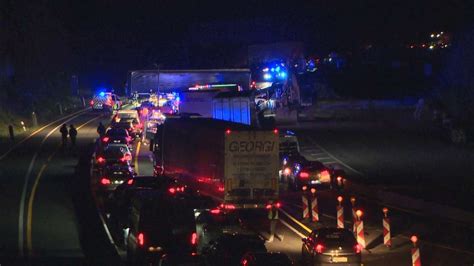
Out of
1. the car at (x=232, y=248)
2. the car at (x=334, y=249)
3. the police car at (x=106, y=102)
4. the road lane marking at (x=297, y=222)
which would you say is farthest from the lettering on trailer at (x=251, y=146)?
the police car at (x=106, y=102)

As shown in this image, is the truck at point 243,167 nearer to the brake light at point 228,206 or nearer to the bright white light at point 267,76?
the brake light at point 228,206

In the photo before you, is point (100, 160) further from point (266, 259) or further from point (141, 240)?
point (266, 259)

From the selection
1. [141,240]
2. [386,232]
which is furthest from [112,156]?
[141,240]

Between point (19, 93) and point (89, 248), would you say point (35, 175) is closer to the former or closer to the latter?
point (89, 248)

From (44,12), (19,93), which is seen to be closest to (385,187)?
(19,93)

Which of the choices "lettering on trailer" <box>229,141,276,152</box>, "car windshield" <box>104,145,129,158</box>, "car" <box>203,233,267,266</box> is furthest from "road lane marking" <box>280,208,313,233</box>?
"car windshield" <box>104,145,129,158</box>

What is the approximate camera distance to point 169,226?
17.7 metres

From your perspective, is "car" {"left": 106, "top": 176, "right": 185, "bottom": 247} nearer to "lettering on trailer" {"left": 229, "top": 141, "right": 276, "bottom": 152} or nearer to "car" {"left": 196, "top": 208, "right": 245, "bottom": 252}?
"car" {"left": 196, "top": 208, "right": 245, "bottom": 252}

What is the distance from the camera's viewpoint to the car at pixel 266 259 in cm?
1485

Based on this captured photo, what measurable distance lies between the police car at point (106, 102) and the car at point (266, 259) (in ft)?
192

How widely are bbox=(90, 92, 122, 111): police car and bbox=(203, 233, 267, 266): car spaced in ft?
184

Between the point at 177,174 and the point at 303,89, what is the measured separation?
48.8 meters

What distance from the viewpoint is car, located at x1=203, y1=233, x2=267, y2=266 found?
55.0 ft

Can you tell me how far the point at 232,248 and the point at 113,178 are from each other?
1609 cm
